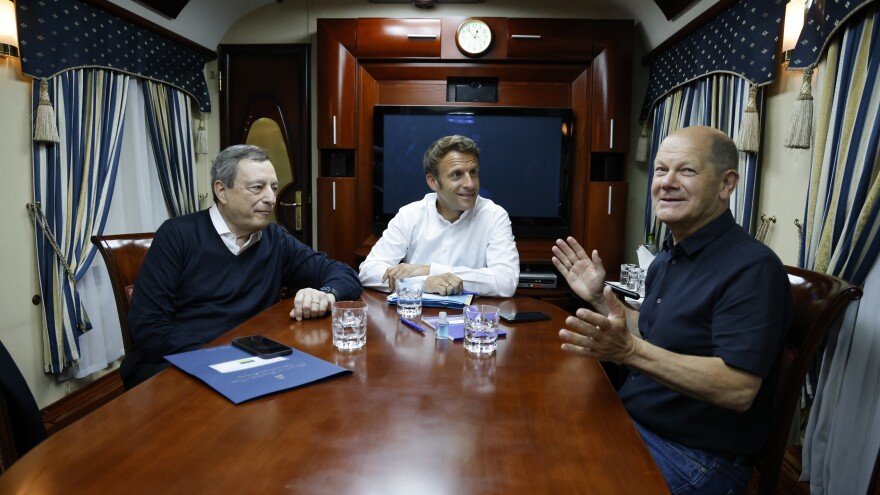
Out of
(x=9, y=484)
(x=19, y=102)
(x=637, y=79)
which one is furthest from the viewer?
(x=637, y=79)

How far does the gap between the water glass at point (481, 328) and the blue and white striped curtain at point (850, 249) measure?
119 cm

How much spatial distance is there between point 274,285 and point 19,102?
65.3 inches

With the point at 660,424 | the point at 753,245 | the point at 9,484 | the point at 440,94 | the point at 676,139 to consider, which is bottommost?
the point at 660,424

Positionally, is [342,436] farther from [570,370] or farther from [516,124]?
[516,124]

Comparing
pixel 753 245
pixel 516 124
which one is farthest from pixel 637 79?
pixel 753 245

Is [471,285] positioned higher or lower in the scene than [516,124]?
lower

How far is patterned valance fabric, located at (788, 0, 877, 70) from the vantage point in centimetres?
176

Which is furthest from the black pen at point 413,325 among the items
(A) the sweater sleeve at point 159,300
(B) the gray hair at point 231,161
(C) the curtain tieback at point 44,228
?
(C) the curtain tieback at point 44,228

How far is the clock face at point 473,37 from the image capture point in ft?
12.1

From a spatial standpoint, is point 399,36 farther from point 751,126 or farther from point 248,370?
point 248,370

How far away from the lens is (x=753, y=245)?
1.21 metres

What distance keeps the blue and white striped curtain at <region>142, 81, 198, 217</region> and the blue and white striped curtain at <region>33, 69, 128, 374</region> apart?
402 mm

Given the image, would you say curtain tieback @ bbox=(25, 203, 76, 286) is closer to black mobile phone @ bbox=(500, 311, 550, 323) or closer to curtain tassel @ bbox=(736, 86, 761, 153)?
black mobile phone @ bbox=(500, 311, 550, 323)

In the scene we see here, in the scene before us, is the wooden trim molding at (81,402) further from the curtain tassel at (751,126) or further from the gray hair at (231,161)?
the curtain tassel at (751,126)
